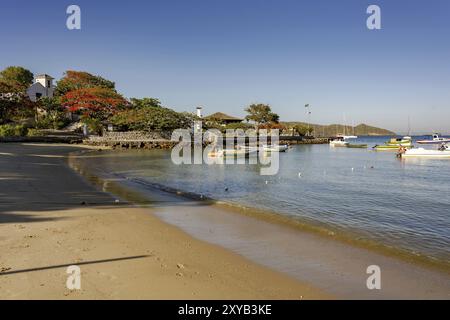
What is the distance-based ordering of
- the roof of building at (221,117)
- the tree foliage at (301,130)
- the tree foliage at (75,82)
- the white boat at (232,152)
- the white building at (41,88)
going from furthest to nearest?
the tree foliage at (301,130)
the roof of building at (221,117)
the tree foliage at (75,82)
the white building at (41,88)
the white boat at (232,152)

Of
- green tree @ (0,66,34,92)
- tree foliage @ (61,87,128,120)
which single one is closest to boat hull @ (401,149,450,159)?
tree foliage @ (61,87,128,120)

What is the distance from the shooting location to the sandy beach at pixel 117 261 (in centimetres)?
638

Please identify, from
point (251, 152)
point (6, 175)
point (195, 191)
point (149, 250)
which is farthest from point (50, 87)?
point (149, 250)

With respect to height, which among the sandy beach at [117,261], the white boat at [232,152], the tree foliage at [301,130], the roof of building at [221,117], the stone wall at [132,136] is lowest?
the sandy beach at [117,261]

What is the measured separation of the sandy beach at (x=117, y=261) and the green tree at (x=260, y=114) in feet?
324

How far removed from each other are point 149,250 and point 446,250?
844 centimetres

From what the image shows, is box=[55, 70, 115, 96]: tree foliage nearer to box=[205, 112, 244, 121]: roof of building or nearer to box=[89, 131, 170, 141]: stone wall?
box=[89, 131, 170, 141]: stone wall

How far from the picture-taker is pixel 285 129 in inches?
4815

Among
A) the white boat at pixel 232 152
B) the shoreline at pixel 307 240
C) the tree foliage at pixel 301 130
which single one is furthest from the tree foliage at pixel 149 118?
the tree foliage at pixel 301 130

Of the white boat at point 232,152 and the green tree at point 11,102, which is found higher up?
the green tree at point 11,102

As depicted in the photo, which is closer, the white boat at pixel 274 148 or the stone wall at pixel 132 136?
the white boat at pixel 274 148

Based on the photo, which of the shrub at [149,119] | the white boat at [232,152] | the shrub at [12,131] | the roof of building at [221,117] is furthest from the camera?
the roof of building at [221,117]

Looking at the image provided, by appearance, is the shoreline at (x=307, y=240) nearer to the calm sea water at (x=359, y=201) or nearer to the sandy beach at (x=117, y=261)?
the sandy beach at (x=117, y=261)

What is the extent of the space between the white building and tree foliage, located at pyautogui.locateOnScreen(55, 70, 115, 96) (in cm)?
165
